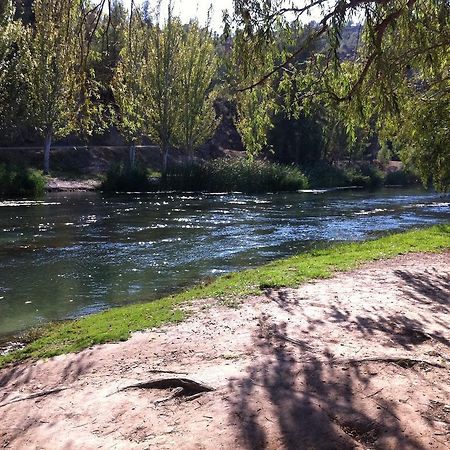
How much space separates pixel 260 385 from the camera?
4.66 metres

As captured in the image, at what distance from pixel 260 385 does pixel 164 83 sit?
3679 centimetres

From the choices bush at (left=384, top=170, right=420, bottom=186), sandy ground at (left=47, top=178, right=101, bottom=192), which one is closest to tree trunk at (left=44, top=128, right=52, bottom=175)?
sandy ground at (left=47, top=178, right=101, bottom=192)

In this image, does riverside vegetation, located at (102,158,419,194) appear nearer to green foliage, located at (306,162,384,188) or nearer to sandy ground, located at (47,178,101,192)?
sandy ground, located at (47,178,101,192)

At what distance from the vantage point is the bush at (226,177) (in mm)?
36781

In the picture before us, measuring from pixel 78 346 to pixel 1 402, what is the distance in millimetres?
1395

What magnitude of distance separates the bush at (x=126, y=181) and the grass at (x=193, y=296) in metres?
24.0

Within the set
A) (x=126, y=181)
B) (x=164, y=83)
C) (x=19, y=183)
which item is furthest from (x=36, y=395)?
(x=164, y=83)

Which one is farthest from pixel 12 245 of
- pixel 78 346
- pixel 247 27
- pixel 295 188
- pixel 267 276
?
pixel 295 188

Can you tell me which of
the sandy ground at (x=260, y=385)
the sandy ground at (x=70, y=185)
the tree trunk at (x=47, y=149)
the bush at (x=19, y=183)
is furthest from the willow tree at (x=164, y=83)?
the sandy ground at (x=260, y=385)

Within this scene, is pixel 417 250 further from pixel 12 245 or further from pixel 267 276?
pixel 12 245

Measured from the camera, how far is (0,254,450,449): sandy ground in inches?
157

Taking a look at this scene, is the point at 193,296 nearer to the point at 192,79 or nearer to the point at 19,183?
the point at 19,183

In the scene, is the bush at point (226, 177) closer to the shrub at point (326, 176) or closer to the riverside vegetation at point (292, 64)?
the shrub at point (326, 176)

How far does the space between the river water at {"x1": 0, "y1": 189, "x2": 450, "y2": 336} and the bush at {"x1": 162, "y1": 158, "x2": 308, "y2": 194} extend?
15.4ft
